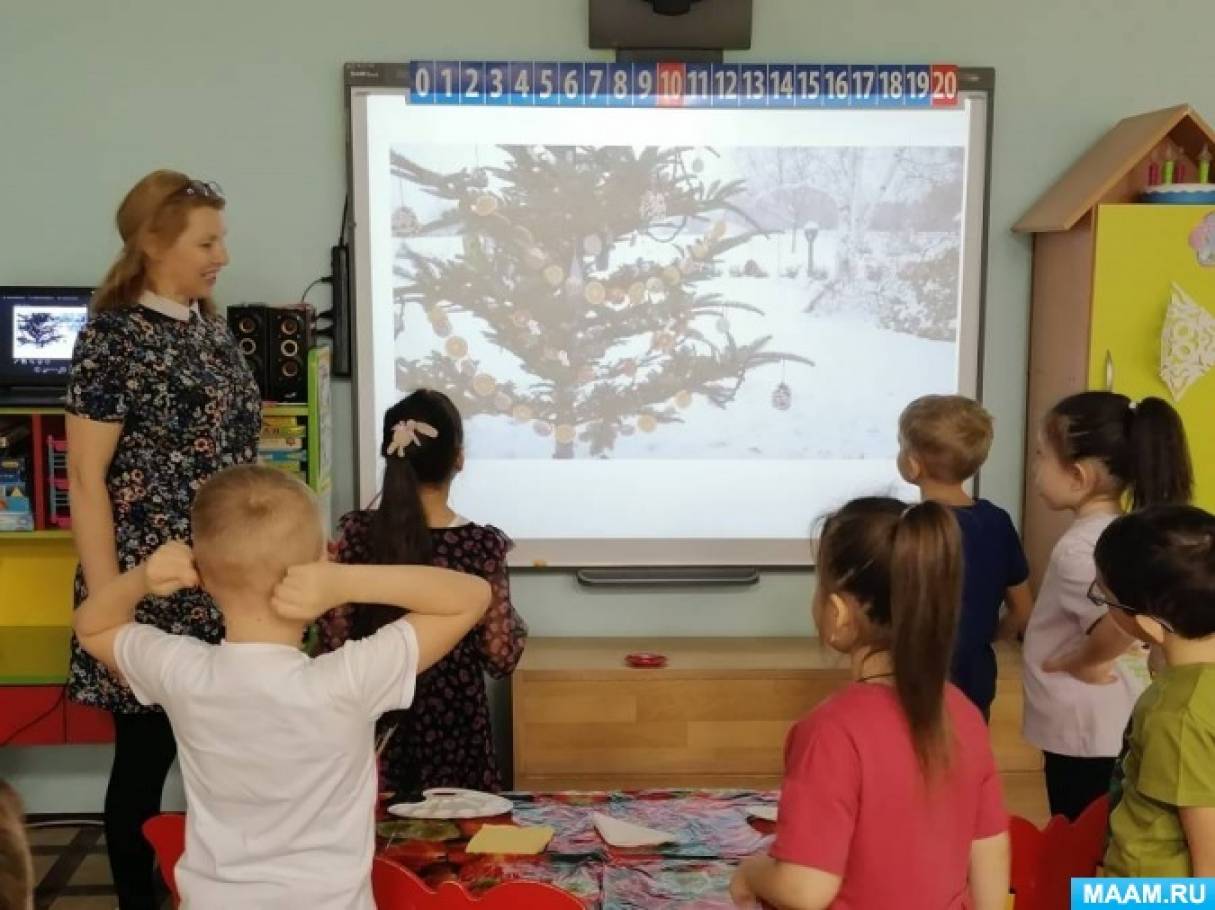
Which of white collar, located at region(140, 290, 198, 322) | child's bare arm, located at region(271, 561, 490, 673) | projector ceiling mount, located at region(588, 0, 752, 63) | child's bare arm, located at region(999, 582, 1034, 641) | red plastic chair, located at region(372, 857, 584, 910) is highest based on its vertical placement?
projector ceiling mount, located at region(588, 0, 752, 63)

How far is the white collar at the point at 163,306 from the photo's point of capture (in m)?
2.43

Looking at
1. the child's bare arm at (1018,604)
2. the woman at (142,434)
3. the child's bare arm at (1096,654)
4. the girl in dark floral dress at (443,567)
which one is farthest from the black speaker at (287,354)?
the child's bare arm at (1096,654)

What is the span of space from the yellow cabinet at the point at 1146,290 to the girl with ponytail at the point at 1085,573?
894mm

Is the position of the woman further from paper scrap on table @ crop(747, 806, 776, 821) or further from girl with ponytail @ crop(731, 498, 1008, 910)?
girl with ponytail @ crop(731, 498, 1008, 910)

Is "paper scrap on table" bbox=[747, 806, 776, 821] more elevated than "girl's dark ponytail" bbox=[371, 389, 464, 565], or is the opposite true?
"girl's dark ponytail" bbox=[371, 389, 464, 565]

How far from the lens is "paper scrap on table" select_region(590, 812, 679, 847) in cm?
189

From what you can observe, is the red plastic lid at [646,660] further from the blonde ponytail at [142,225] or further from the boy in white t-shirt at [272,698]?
the boy in white t-shirt at [272,698]

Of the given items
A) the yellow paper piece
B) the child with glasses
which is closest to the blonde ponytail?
the yellow paper piece

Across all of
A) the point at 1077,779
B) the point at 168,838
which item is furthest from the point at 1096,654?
the point at 168,838

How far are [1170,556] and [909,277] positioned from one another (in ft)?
6.56

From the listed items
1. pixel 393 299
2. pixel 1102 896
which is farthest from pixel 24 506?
pixel 1102 896

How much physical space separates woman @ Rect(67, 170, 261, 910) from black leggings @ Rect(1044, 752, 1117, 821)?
1641 millimetres

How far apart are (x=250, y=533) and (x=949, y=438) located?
149cm

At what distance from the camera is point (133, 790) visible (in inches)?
95.4
